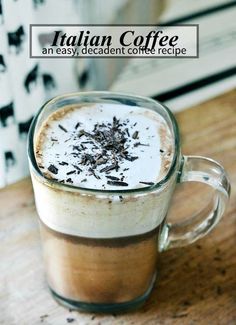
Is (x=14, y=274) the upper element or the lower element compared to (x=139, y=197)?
lower

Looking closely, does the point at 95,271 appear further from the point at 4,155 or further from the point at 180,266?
the point at 4,155

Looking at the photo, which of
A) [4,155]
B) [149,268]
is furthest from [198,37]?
[149,268]

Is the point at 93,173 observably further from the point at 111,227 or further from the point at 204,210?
the point at 204,210

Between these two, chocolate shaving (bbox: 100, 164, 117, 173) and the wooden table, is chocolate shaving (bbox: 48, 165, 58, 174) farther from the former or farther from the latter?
the wooden table

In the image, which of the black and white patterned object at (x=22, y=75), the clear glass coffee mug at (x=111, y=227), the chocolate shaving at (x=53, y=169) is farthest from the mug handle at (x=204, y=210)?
the black and white patterned object at (x=22, y=75)

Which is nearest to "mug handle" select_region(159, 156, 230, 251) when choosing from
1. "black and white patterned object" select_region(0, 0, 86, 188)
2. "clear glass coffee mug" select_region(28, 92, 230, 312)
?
"clear glass coffee mug" select_region(28, 92, 230, 312)

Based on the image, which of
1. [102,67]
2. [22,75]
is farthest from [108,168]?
[102,67]
